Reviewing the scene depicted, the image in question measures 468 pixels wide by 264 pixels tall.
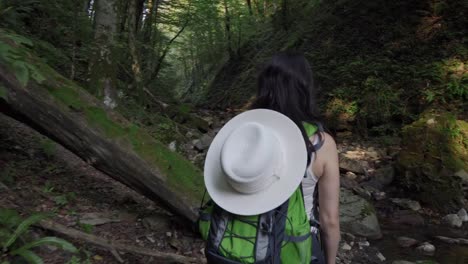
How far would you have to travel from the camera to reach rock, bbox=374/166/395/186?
7.96 metres

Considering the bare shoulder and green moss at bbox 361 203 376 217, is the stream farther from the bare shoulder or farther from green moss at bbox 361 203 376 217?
the bare shoulder

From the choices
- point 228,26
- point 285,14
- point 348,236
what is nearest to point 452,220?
point 348,236

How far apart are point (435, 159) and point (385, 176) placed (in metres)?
0.99

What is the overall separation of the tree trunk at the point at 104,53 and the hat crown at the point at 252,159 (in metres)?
4.59

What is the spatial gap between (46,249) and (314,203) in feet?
7.64

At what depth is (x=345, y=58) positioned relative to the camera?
1345 centimetres

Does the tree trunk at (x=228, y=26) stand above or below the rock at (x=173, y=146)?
above

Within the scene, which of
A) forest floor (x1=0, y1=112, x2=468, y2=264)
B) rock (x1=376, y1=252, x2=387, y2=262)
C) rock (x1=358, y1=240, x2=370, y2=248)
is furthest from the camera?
rock (x1=358, y1=240, x2=370, y2=248)

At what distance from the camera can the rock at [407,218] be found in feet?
21.2

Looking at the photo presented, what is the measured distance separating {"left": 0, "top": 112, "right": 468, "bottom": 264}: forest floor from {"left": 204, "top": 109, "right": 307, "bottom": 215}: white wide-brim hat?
1.98m

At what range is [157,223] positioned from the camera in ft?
13.7

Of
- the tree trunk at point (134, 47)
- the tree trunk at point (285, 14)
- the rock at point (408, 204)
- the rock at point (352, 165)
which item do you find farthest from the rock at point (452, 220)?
the tree trunk at point (285, 14)

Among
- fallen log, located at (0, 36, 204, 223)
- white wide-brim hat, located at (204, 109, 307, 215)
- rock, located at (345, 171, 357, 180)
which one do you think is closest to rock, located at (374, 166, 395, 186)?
rock, located at (345, 171, 357, 180)

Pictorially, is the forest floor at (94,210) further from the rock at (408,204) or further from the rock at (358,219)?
the rock at (408,204)
